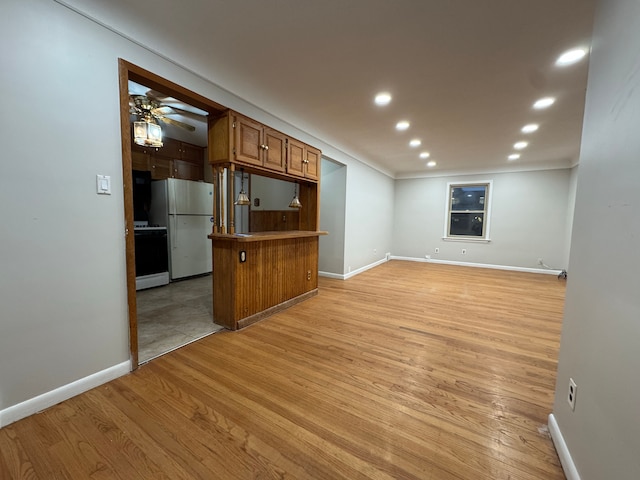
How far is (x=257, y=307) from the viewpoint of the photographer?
2951mm

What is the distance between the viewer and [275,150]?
3.05m

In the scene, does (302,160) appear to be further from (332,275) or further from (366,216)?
(366,216)

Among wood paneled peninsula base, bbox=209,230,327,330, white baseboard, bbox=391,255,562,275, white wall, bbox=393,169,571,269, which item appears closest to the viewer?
wood paneled peninsula base, bbox=209,230,327,330

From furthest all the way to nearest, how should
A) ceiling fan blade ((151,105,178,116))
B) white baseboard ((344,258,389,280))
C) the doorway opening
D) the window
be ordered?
1. the window
2. white baseboard ((344,258,389,280))
3. ceiling fan blade ((151,105,178,116))
4. the doorway opening

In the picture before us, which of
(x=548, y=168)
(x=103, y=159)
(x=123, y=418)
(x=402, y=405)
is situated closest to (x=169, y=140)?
(x=103, y=159)

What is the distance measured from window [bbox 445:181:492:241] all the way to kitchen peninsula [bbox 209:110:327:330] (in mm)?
5019

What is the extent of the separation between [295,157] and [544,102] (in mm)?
2879

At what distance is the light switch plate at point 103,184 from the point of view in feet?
5.62

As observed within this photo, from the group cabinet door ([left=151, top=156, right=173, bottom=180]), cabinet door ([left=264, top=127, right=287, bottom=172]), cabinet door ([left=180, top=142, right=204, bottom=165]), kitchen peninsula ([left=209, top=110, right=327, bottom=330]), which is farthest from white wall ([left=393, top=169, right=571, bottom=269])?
cabinet door ([left=151, top=156, right=173, bottom=180])

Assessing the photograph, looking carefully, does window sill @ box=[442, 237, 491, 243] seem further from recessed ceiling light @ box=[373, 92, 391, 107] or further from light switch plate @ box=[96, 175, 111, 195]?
light switch plate @ box=[96, 175, 111, 195]

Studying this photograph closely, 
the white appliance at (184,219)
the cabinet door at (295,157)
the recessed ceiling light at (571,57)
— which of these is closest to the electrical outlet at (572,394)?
the recessed ceiling light at (571,57)

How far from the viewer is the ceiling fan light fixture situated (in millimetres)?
3184

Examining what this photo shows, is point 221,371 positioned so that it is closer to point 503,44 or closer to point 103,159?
point 103,159

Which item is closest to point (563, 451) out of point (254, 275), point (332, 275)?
point (254, 275)
